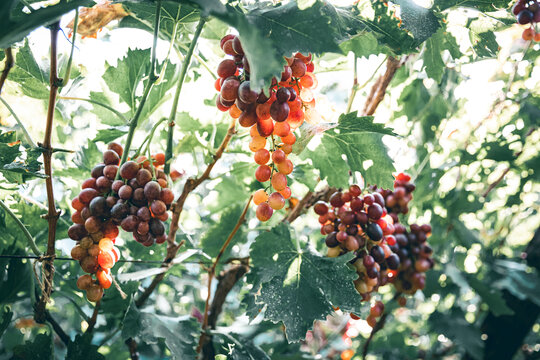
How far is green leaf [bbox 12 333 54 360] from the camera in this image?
924mm

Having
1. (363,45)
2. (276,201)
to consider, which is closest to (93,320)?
(276,201)

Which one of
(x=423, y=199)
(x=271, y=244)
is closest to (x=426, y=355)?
(x=423, y=199)

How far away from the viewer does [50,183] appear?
81 centimetres

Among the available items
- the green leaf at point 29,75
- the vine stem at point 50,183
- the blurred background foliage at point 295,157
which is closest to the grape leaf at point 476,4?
the blurred background foliage at point 295,157

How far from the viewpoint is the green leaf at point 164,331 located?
0.93 meters

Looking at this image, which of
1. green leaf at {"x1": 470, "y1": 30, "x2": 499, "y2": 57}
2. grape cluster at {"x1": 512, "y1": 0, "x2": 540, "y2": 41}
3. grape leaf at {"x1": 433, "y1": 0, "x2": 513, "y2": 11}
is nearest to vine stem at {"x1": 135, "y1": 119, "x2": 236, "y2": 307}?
grape leaf at {"x1": 433, "y1": 0, "x2": 513, "y2": 11}

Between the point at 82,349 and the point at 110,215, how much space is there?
366mm

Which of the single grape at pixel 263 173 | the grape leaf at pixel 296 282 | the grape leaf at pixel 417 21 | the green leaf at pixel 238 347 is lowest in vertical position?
the green leaf at pixel 238 347

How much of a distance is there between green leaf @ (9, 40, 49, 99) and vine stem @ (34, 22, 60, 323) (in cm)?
27

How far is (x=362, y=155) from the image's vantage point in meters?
1.01

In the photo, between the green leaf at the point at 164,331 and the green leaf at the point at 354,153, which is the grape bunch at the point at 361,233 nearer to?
the green leaf at the point at 354,153

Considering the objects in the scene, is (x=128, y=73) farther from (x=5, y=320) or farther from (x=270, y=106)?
(x=5, y=320)

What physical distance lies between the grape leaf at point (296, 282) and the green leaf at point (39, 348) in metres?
0.50

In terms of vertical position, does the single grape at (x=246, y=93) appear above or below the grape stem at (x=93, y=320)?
above
